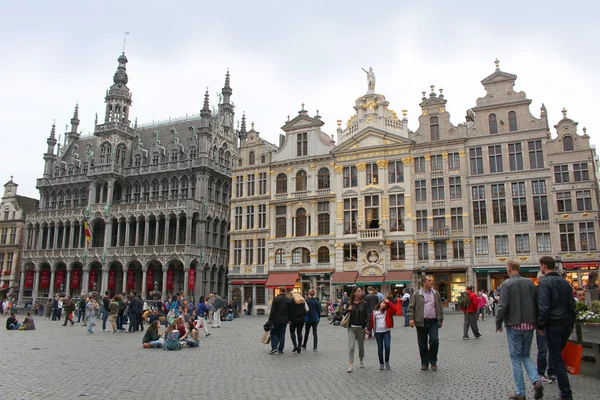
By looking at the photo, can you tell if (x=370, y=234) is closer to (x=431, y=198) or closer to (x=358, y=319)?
(x=431, y=198)

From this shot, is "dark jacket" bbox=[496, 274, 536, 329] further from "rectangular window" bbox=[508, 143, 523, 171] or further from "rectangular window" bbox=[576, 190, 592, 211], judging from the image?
"rectangular window" bbox=[508, 143, 523, 171]

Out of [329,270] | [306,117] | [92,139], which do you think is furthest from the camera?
[92,139]

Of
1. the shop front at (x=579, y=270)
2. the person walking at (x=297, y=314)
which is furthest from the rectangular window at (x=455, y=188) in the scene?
the person walking at (x=297, y=314)

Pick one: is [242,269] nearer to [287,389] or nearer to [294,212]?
[294,212]

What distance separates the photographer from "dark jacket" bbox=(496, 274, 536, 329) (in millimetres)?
9031

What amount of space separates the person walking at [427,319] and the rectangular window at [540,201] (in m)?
31.9

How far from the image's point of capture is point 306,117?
164ft

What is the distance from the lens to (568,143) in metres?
40.4

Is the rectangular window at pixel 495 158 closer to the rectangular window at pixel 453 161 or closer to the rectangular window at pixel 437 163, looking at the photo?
the rectangular window at pixel 453 161

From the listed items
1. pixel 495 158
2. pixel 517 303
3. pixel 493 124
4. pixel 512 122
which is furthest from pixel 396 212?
pixel 517 303

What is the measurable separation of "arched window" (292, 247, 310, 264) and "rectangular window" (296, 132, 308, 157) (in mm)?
9041

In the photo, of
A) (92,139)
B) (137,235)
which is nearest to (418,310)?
(137,235)

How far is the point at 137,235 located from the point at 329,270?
23717 mm

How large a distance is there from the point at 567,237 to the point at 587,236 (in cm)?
131
